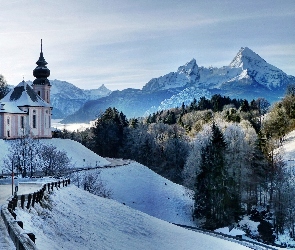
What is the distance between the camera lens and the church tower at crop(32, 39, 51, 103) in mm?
78812

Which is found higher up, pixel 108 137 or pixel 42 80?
pixel 42 80

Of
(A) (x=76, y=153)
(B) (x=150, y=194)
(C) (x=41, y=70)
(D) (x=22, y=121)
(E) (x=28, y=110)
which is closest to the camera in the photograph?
(B) (x=150, y=194)

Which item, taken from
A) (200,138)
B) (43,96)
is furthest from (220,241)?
(43,96)

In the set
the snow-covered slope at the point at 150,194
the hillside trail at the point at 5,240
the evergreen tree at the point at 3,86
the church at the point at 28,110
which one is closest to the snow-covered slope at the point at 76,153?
the church at the point at 28,110

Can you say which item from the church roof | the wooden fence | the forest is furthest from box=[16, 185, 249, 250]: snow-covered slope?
the church roof

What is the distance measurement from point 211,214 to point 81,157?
2440 cm

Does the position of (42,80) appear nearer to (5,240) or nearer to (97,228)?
(97,228)

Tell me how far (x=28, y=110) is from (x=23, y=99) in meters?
2.44

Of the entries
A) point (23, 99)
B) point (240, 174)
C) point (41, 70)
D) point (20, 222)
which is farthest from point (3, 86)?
point (20, 222)

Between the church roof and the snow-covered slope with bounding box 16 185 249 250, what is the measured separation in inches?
1543

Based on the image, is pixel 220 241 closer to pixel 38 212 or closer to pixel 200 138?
pixel 38 212

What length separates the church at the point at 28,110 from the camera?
72.4 meters

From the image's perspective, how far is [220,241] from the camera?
39.1 meters

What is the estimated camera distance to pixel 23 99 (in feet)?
251
